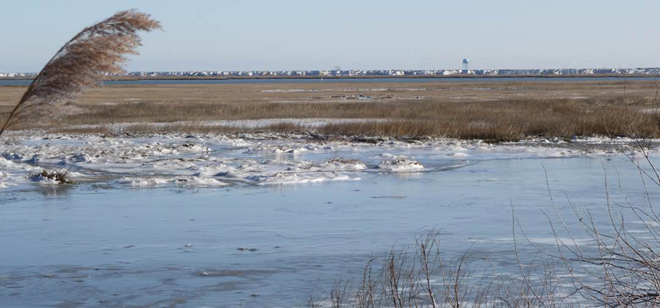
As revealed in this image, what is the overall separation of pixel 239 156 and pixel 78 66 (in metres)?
17.3

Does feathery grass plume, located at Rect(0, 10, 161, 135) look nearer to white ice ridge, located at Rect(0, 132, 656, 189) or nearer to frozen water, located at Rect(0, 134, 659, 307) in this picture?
frozen water, located at Rect(0, 134, 659, 307)

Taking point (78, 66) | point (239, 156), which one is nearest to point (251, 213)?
point (78, 66)

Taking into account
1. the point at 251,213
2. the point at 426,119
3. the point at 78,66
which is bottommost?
the point at 426,119

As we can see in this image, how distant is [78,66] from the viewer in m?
4.38

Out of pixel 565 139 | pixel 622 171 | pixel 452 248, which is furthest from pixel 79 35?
pixel 565 139

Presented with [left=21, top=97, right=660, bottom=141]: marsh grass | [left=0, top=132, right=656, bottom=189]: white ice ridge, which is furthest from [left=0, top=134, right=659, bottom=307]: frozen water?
[left=21, top=97, right=660, bottom=141]: marsh grass

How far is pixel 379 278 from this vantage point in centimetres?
791

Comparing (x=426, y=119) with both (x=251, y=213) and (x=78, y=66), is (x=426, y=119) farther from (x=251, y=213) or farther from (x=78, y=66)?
(x=78, y=66)

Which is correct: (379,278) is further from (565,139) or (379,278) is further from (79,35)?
(565,139)

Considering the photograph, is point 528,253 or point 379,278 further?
point 528,253

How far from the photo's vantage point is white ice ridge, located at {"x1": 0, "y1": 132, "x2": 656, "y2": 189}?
1720 centimetres

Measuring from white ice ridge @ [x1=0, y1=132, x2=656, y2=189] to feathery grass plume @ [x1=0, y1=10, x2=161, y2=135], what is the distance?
1171 centimetres

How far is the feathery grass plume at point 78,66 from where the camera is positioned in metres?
4.33

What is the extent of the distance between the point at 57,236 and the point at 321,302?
15.6 feet
